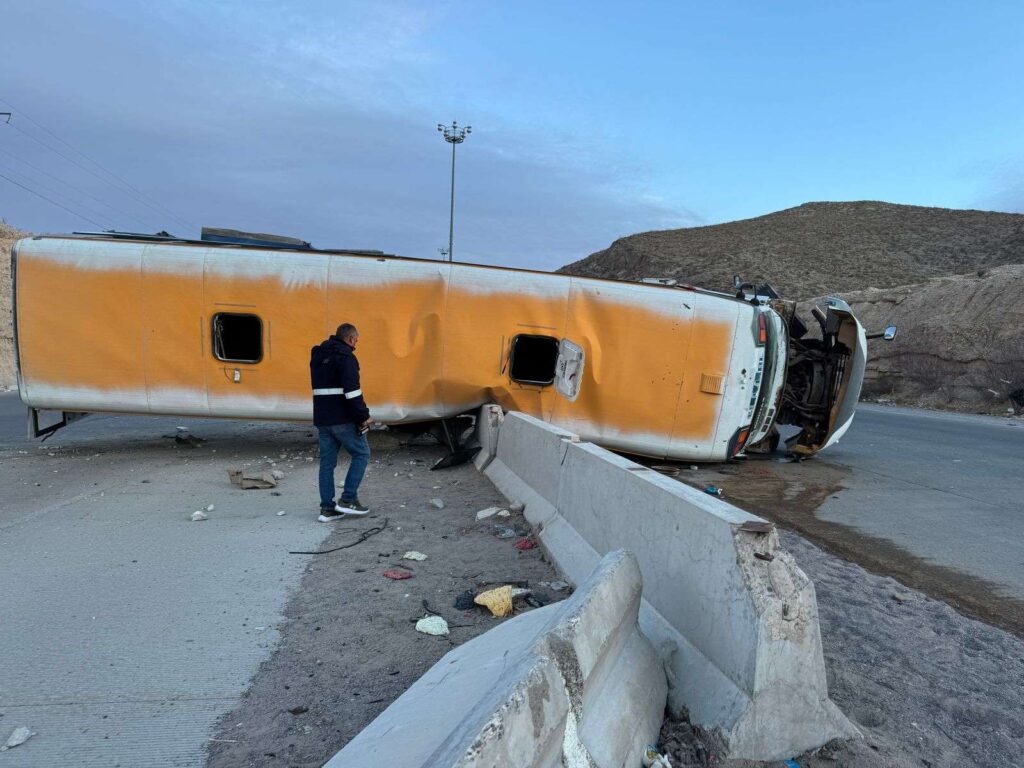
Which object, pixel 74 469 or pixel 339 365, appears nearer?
pixel 339 365

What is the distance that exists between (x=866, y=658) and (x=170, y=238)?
8544 mm

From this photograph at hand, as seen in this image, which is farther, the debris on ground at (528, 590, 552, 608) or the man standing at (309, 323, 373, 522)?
the man standing at (309, 323, 373, 522)

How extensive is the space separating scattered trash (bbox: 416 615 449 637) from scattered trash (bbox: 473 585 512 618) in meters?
0.28

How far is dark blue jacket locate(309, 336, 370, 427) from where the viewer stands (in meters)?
5.63

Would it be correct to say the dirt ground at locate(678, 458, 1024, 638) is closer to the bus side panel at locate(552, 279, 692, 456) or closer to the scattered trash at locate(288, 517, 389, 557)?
the bus side panel at locate(552, 279, 692, 456)

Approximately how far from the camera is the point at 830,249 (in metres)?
51.4

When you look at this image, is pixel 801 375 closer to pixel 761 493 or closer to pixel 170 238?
pixel 761 493

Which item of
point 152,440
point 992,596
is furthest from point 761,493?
point 152,440

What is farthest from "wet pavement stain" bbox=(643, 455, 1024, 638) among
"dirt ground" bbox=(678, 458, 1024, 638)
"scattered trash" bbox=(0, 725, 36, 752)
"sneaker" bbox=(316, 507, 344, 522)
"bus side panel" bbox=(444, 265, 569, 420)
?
"scattered trash" bbox=(0, 725, 36, 752)

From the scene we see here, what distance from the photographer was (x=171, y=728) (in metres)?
2.58

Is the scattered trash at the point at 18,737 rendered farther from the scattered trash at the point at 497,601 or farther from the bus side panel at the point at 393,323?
the bus side panel at the point at 393,323

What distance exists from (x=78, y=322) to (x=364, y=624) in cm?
627

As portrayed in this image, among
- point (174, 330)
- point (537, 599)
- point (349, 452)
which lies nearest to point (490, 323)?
point (349, 452)

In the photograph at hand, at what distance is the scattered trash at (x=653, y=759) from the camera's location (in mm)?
2193
